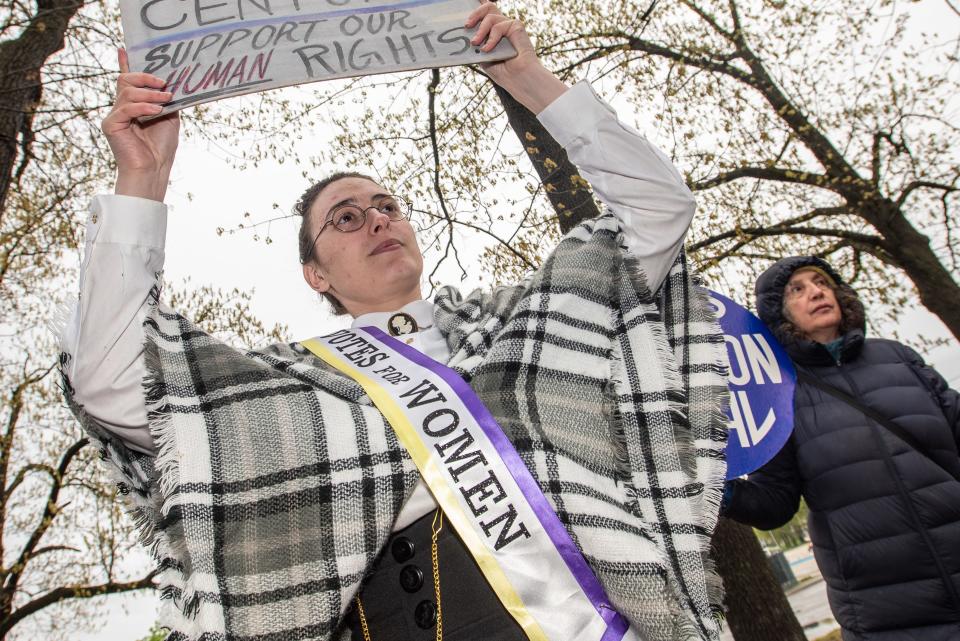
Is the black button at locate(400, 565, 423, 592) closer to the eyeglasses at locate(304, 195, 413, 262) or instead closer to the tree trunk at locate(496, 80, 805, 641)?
the eyeglasses at locate(304, 195, 413, 262)

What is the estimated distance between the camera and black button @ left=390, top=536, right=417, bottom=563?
1562mm

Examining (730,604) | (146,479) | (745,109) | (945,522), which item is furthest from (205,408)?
Result: (745,109)

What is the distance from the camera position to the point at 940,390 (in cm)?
283

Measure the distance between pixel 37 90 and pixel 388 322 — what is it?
15.7ft

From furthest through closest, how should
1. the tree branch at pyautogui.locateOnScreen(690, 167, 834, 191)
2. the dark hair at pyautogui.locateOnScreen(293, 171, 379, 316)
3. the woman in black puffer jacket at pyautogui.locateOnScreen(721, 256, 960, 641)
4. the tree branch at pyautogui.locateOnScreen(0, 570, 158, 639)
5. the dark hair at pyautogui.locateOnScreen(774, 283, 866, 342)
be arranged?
the tree branch at pyautogui.locateOnScreen(0, 570, 158, 639), the tree branch at pyautogui.locateOnScreen(690, 167, 834, 191), the dark hair at pyautogui.locateOnScreen(774, 283, 866, 342), the dark hair at pyautogui.locateOnScreen(293, 171, 379, 316), the woman in black puffer jacket at pyautogui.locateOnScreen(721, 256, 960, 641)

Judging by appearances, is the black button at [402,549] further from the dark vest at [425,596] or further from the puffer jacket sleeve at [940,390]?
the puffer jacket sleeve at [940,390]

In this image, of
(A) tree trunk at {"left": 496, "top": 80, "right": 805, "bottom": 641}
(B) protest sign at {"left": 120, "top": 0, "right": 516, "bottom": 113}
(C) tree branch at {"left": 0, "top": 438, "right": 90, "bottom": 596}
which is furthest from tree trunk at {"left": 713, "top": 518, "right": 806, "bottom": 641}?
(C) tree branch at {"left": 0, "top": 438, "right": 90, "bottom": 596}

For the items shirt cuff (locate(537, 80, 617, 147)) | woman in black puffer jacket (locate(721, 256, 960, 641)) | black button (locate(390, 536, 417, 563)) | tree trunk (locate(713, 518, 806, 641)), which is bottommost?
tree trunk (locate(713, 518, 806, 641))

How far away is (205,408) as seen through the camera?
5.27 ft

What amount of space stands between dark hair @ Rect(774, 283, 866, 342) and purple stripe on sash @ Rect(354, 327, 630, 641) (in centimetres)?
180

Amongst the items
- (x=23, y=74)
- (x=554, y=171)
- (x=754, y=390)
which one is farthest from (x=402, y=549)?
(x=23, y=74)

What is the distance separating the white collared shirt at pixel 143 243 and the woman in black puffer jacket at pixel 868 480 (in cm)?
126

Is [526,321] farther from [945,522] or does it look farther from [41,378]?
[41,378]

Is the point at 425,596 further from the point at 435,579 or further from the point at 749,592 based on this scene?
the point at 749,592
